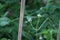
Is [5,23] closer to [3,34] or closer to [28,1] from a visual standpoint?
[3,34]

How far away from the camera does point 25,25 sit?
4.68 feet

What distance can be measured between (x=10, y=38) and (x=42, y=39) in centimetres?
25

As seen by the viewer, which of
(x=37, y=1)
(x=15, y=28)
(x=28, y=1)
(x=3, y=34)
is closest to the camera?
(x=15, y=28)

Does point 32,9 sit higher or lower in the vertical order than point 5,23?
higher

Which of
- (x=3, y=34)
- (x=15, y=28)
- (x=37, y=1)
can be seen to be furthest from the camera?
(x=37, y=1)

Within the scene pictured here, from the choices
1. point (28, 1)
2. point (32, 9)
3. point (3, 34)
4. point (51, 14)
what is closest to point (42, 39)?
point (51, 14)

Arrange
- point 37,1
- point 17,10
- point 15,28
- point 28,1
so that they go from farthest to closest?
point 28,1 < point 37,1 < point 17,10 < point 15,28

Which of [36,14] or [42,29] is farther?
[36,14]

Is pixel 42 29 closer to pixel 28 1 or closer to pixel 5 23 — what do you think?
pixel 5 23

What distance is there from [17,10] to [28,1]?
288 millimetres

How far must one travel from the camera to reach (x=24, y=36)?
1.37 m

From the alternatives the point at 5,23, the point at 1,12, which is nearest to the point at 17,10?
the point at 1,12

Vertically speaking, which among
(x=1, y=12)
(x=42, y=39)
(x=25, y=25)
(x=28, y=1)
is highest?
(x=28, y=1)

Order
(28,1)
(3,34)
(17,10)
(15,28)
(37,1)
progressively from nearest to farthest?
(15,28) < (3,34) < (17,10) < (37,1) < (28,1)
